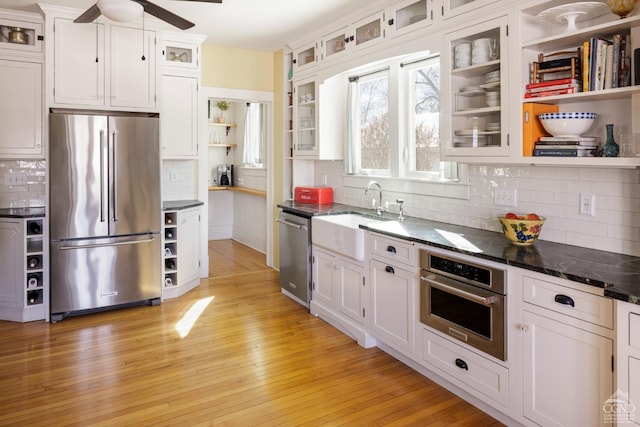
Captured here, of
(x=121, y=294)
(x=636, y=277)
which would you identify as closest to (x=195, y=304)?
(x=121, y=294)

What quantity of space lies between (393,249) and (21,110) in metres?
3.60

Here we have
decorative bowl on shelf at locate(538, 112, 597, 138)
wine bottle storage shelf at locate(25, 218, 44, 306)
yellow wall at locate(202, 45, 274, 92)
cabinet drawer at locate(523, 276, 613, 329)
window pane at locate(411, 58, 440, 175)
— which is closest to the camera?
cabinet drawer at locate(523, 276, 613, 329)

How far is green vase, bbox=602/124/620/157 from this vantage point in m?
2.24

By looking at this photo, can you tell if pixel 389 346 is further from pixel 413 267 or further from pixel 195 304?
pixel 195 304

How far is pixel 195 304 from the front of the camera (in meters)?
4.46

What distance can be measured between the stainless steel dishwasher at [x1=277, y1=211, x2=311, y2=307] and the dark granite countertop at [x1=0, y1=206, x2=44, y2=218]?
7.22 feet

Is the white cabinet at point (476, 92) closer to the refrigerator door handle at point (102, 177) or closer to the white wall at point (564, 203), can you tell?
the white wall at point (564, 203)

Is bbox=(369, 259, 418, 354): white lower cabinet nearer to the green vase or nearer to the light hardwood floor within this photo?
the light hardwood floor

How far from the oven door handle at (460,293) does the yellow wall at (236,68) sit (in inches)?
143

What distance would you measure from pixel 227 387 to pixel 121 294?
194cm

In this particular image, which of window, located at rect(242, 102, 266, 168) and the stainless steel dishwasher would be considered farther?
window, located at rect(242, 102, 266, 168)

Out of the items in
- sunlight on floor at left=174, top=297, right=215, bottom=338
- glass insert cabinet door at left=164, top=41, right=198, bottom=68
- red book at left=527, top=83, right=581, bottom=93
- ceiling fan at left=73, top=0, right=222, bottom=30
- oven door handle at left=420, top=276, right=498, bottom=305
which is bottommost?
sunlight on floor at left=174, top=297, right=215, bottom=338

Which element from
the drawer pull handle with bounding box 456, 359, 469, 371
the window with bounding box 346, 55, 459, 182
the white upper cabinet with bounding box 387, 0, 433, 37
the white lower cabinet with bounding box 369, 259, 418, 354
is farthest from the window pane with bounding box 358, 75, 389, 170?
the drawer pull handle with bounding box 456, 359, 469, 371

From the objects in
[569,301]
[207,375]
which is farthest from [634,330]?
[207,375]
